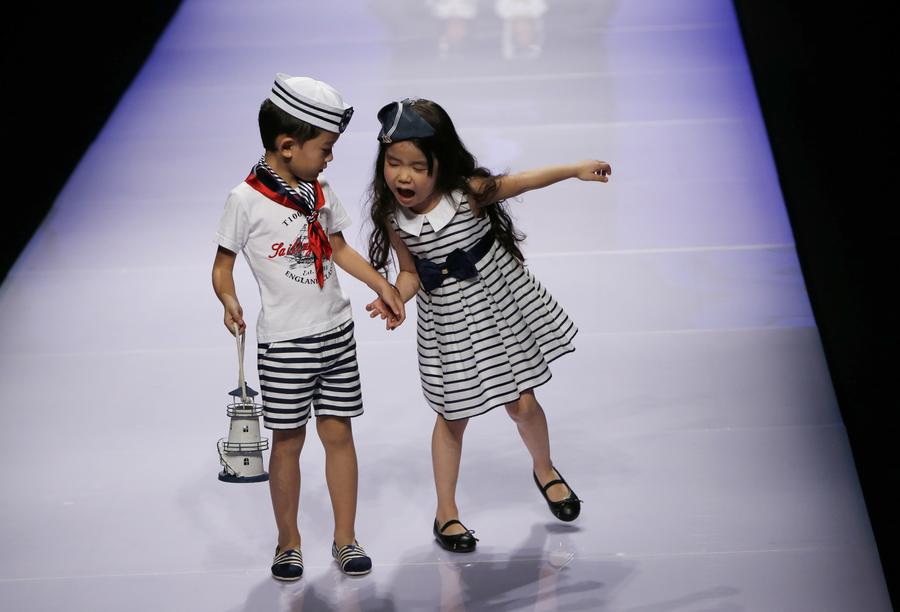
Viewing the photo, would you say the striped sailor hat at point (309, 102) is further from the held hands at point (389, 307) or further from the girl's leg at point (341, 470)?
the girl's leg at point (341, 470)

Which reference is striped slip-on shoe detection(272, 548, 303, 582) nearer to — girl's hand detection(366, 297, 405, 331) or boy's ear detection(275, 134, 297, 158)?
girl's hand detection(366, 297, 405, 331)

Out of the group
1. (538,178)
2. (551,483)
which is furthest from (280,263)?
(551,483)

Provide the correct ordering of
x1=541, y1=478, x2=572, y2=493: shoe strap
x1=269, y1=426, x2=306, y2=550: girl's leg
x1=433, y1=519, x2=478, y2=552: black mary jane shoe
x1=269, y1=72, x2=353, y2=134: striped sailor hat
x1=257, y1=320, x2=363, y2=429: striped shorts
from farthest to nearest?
x1=541, y1=478, x2=572, y2=493: shoe strap
x1=433, y1=519, x2=478, y2=552: black mary jane shoe
x1=269, y1=426, x2=306, y2=550: girl's leg
x1=257, y1=320, x2=363, y2=429: striped shorts
x1=269, y1=72, x2=353, y2=134: striped sailor hat

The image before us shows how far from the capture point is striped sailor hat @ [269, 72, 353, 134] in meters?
2.75

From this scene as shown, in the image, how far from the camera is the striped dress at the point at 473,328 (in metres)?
3.02

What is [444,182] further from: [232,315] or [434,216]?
[232,315]

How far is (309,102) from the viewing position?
9.02 feet

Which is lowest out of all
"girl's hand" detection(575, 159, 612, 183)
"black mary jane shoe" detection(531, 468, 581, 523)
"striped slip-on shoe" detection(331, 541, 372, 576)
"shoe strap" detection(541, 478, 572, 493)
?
"black mary jane shoe" detection(531, 468, 581, 523)

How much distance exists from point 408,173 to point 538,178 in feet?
1.14

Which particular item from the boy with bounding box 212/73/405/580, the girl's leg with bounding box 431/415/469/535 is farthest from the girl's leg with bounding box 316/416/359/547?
the girl's leg with bounding box 431/415/469/535

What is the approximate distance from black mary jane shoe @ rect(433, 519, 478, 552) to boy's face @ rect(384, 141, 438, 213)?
85 centimetres

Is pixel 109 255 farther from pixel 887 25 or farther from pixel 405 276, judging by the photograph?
pixel 887 25

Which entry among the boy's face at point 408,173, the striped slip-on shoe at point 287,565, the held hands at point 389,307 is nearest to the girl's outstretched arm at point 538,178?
the boy's face at point 408,173

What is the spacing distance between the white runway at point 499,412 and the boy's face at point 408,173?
3.03ft
